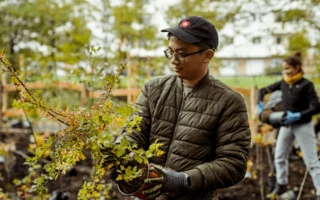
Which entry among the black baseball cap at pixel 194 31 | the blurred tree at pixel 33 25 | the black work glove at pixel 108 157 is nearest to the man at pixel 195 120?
the black baseball cap at pixel 194 31

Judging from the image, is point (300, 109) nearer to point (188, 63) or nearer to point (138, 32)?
point (188, 63)

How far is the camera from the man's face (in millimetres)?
1942

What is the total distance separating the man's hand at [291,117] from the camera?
14.5 ft

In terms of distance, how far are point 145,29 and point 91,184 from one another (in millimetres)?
6046

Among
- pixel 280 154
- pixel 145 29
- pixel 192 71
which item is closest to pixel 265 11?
pixel 145 29

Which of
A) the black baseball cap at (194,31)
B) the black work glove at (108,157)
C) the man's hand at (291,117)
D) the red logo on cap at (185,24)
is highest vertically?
the red logo on cap at (185,24)

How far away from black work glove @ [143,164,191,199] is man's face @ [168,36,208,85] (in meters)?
0.51

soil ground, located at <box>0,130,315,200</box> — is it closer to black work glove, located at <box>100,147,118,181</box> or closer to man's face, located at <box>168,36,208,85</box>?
man's face, located at <box>168,36,208,85</box>

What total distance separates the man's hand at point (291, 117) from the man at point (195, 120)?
8.73 ft

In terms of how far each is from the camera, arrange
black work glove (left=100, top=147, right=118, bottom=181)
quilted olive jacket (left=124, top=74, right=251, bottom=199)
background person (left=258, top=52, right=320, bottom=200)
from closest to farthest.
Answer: black work glove (left=100, top=147, right=118, bottom=181)
quilted olive jacket (left=124, top=74, right=251, bottom=199)
background person (left=258, top=52, right=320, bottom=200)

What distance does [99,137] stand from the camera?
56.7 inches

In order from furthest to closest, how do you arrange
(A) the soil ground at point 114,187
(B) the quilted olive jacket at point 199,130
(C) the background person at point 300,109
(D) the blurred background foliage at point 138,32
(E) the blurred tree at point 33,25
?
(E) the blurred tree at point 33,25, (D) the blurred background foliage at point 138,32, (A) the soil ground at point 114,187, (C) the background person at point 300,109, (B) the quilted olive jacket at point 199,130

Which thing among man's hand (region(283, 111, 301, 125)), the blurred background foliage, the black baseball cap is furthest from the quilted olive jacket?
the blurred background foliage

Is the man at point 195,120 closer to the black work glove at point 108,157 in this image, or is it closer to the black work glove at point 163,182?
the black work glove at point 163,182
